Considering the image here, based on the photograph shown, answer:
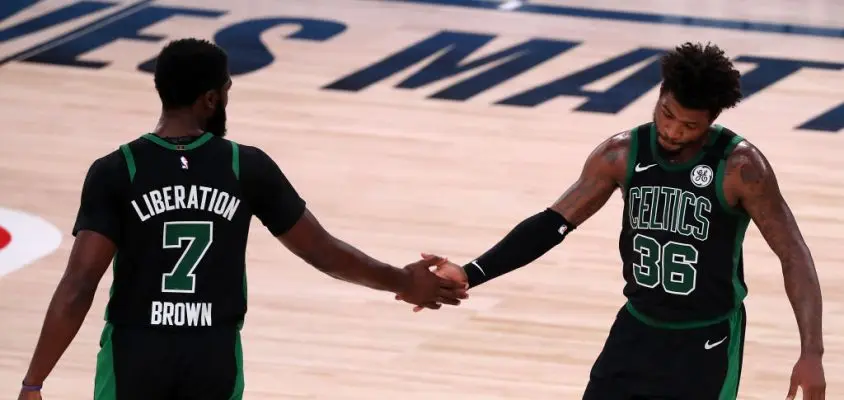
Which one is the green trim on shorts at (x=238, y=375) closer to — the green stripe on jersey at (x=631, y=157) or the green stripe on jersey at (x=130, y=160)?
the green stripe on jersey at (x=130, y=160)

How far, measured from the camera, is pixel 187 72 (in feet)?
12.9

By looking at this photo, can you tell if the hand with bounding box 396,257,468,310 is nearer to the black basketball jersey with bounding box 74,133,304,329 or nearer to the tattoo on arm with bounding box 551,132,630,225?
the tattoo on arm with bounding box 551,132,630,225

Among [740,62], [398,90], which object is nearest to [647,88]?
[740,62]

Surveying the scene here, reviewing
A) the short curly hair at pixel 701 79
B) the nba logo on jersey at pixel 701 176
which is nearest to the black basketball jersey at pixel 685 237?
the nba logo on jersey at pixel 701 176

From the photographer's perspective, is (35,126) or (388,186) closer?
(388,186)

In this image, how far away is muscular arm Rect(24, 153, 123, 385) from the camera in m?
3.88

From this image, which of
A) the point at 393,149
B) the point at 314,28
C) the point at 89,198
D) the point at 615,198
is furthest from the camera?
the point at 314,28

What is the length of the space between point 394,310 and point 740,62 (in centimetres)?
504

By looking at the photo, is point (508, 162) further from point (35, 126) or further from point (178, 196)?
point (178, 196)

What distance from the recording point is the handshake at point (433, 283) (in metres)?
4.89

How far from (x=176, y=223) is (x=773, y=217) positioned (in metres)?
1.62

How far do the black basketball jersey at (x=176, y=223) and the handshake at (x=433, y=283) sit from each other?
0.99 meters

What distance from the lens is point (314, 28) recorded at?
12023mm

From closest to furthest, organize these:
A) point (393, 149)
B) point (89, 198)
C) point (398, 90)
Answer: point (89, 198) < point (393, 149) < point (398, 90)
